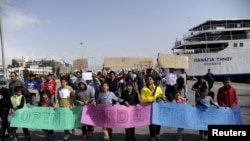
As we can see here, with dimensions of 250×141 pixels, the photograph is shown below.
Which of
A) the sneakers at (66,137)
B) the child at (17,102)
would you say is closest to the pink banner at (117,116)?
the sneakers at (66,137)

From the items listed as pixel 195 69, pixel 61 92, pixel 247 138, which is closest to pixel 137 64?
pixel 61 92

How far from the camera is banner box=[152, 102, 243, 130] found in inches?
339

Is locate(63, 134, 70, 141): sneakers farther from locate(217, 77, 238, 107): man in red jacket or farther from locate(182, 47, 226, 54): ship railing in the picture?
locate(182, 47, 226, 54): ship railing

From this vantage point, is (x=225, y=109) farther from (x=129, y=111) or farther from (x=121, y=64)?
(x=121, y=64)

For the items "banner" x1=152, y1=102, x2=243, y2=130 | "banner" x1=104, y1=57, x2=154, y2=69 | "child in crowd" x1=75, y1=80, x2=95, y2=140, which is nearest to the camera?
"banner" x1=152, y1=102, x2=243, y2=130

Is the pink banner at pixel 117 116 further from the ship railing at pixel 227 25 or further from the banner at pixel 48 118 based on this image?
the ship railing at pixel 227 25

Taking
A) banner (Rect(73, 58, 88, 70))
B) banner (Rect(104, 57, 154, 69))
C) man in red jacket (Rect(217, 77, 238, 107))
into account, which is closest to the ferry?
banner (Rect(104, 57, 154, 69))

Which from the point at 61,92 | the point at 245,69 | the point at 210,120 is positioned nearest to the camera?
the point at 210,120

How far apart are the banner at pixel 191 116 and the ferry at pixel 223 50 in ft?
129

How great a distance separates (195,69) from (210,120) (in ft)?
135

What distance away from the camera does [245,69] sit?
47344 mm

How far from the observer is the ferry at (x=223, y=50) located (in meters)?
47.3

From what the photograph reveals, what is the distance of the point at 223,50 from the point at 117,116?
41.1 meters

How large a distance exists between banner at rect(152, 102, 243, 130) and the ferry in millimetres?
39369
